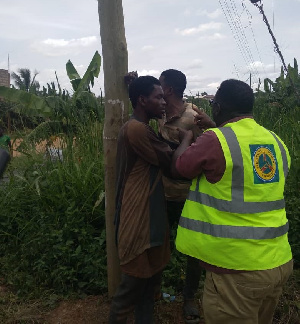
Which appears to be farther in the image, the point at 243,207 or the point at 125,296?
the point at 125,296

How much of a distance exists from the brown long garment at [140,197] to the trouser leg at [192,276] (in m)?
0.61

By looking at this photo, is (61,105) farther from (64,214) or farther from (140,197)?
(140,197)

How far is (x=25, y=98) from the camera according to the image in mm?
6488

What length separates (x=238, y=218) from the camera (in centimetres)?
193

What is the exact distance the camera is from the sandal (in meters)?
3.03

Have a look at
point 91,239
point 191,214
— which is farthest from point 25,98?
point 191,214

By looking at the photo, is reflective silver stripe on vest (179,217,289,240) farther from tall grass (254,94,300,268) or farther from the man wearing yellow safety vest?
tall grass (254,94,300,268)

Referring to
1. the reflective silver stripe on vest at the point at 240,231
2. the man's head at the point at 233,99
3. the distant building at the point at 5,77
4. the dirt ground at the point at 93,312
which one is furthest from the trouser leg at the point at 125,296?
the distant building at the point at 5,77

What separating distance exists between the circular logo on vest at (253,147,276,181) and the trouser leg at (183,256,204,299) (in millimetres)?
1261

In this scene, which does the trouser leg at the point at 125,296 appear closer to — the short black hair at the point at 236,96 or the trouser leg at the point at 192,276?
the trouser leg at the point at 192,276

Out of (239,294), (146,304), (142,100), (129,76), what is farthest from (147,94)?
(146,304)

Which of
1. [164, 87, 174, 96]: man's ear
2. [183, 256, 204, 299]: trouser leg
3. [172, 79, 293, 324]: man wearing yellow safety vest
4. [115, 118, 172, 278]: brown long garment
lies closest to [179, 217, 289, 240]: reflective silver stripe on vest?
[172, 79, 293, 324]: man wearing yellow safety vest

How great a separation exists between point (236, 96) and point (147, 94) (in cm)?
62

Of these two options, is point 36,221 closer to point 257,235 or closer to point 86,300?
point 86,300
